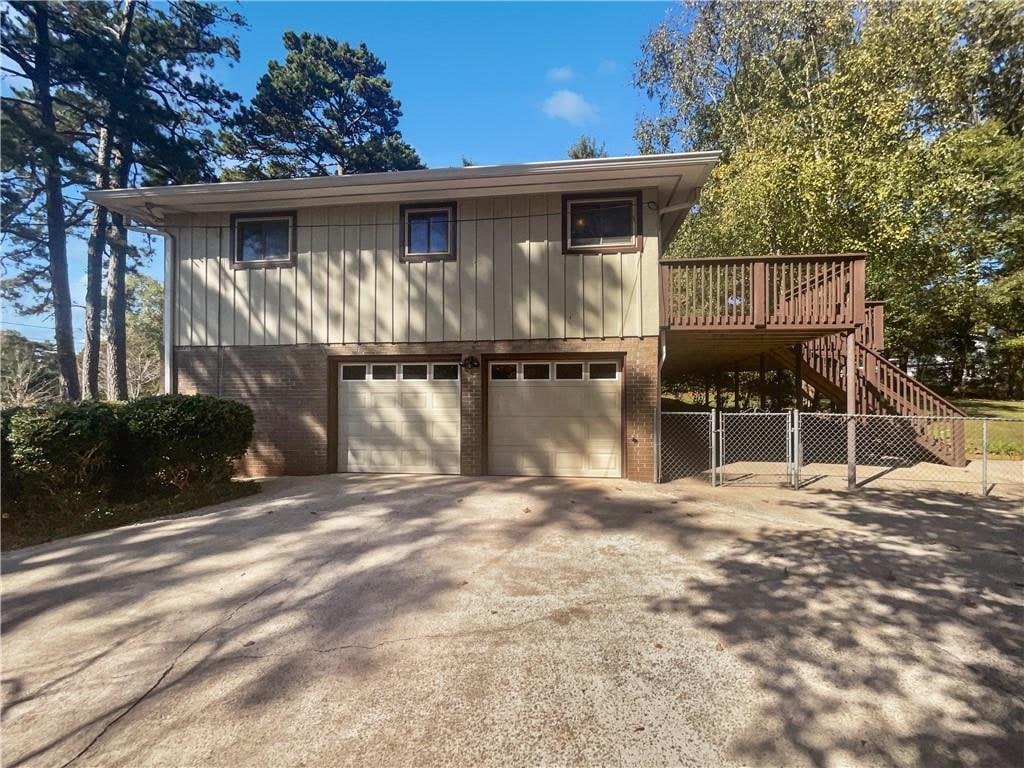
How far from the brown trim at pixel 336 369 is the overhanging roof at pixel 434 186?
2.69 m

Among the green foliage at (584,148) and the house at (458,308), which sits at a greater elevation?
the green foliage at (584,148)

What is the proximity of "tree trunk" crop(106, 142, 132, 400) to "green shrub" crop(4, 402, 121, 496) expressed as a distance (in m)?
11.9

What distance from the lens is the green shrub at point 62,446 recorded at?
4973mm

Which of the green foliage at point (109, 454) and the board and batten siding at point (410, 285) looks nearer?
the green foliage at point (109, 454)

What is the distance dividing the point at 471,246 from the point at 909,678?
7.23m

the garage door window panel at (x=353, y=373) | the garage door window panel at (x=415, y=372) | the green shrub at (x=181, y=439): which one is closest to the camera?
the green shrub at (x=181, y=439)

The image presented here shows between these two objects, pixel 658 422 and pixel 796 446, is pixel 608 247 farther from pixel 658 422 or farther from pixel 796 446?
pixel 796 446

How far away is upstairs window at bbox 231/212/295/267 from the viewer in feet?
27.3

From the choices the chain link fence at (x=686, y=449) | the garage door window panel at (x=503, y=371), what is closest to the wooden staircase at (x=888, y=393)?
the chain link fence at (x=686, y=449)

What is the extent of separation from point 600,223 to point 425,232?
3002 millimetres

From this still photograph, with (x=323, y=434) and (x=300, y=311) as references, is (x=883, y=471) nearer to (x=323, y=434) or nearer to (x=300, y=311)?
(x=323, y=434)

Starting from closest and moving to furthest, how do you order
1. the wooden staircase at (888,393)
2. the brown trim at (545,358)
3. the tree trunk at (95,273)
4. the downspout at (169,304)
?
1. the brown trim at (545,358)
2. the downspout at (169,304)
3. the wooden staircase at (888,393)
4. the tree trunk at (95,273)

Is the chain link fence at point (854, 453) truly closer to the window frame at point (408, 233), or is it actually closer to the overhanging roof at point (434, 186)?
the overhanging roof at point (434, 186)

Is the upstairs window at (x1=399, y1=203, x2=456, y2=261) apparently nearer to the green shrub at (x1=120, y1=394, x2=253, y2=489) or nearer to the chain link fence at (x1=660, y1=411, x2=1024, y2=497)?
the green shrub at (x1=120, y1=394, x2=253, y2=489)
